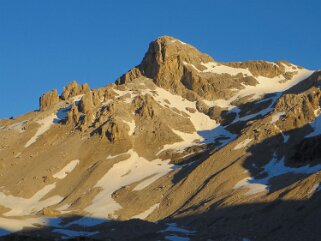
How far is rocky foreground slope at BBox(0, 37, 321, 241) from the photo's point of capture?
96.9 metres

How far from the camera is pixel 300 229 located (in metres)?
85.7

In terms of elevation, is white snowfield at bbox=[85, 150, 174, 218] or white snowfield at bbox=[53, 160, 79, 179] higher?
white snowfield at bbox=[53, 160, 79, 179]

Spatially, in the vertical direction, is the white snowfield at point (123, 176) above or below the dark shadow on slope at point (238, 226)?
above

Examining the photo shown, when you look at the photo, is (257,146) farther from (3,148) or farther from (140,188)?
(3,148)

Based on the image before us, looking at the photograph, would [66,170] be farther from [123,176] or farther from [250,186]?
[250,186]

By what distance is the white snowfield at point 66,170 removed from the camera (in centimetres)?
15512

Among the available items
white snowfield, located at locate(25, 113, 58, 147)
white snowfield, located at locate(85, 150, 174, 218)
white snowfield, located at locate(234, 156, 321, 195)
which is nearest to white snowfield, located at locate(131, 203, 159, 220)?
white snowfield, located at locate(85, 150, 174, 218)

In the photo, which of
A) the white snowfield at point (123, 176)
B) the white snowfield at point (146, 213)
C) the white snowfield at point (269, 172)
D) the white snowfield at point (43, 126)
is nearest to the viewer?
the white snowfield at point (269, 172)

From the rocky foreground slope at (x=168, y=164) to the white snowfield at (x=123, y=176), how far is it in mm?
269

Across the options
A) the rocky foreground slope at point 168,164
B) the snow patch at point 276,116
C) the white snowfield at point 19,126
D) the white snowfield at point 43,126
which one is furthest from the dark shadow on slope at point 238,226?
the white snowfield at point 19,126

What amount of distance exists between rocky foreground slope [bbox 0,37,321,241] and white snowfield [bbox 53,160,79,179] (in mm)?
293

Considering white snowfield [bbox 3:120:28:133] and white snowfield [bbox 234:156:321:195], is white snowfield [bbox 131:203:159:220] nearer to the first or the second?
white snowfield [bbox 234:156:321:195]

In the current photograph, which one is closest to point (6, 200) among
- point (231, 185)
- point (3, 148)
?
point (3, 148)

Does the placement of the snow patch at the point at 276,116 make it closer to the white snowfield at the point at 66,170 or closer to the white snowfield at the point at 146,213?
the white snowfield at the point at 146,213
